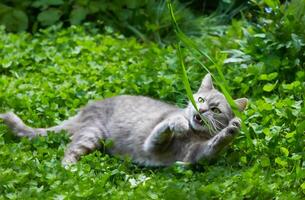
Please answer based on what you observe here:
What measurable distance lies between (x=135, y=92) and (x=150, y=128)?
107 cm

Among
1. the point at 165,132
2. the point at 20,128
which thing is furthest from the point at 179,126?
the point at 20,128

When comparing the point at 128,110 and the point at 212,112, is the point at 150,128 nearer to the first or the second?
the point at 128,110

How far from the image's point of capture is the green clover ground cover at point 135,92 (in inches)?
183

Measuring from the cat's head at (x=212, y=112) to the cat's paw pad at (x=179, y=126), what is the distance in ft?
0.32

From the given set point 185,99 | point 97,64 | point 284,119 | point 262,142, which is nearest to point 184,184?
point 262,142

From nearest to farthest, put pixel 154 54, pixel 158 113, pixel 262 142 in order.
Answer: pixel 262 142 < pixel 158 113 < pixel 154 54

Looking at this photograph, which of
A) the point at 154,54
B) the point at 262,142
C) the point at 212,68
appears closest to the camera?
the point at 262,142

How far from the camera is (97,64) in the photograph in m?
7.35

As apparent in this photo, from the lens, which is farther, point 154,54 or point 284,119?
point 154,54

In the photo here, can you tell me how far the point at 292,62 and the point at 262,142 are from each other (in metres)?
1.42

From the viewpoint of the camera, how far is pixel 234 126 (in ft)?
16.6

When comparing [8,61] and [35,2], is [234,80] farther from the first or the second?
[35,2]

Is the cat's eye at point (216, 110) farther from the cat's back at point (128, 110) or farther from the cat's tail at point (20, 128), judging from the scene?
the cat's tail at point (20, 128)

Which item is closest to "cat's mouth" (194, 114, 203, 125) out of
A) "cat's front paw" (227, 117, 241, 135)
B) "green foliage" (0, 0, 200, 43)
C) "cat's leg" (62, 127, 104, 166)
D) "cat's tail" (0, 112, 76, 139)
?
"cat's front paw" (227, 117, 241, 135)
